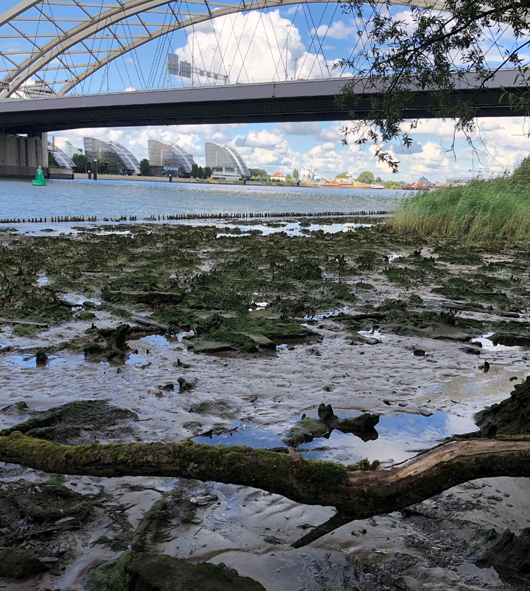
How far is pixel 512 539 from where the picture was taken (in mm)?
2406

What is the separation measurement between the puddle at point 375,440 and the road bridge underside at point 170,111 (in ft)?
149

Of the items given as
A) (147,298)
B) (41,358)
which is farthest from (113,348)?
(147,298)

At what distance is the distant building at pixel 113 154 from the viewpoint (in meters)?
Result: 187

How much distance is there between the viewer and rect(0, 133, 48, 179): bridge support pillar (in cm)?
9706

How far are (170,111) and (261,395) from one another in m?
66.6

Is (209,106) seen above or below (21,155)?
above

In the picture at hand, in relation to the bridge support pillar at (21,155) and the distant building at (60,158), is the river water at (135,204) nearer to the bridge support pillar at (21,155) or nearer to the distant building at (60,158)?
the bridge support pillar at (21,155)

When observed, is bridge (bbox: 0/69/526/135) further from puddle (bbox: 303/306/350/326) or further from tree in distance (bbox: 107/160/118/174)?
tree in distance (bbox: 107/160/118/174)

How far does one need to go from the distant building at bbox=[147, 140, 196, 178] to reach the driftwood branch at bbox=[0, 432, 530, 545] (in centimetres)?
19427

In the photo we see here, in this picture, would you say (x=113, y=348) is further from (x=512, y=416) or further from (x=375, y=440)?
(x=512, y=416)

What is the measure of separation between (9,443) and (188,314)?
443 cm

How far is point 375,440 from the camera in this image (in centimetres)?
361

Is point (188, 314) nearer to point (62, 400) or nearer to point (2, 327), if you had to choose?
point (2, 327)

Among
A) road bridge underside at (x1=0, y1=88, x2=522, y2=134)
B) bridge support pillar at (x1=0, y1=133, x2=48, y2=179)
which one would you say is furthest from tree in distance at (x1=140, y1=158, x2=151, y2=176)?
road bridge underside at (x1=0, y1=88, x2=522, y2=134)
